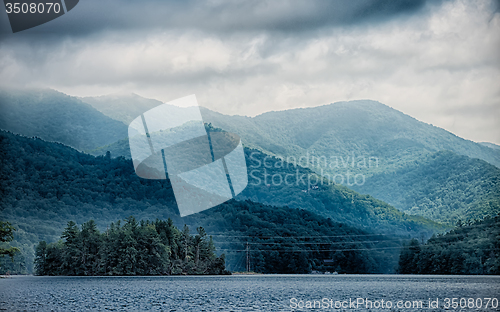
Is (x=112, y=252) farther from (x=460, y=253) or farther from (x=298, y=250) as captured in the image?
(x=460, y=253)

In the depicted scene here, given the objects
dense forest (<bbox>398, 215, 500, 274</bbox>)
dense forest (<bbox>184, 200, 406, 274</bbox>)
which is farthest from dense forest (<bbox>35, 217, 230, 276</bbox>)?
dense forest (<bbox>398, 215, 500, 274</bbox>)

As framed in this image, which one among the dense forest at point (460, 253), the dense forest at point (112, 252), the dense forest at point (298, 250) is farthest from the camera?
the dense forest at point (298, 250)

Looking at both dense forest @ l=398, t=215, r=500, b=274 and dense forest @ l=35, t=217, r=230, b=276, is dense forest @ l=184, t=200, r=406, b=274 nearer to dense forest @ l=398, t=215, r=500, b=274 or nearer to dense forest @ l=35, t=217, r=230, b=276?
dense forest @ l=398, t=215, r=500, b=274

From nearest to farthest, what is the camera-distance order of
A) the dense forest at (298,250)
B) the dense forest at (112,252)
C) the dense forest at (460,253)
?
the dense forest at (112,252) < the dense forest at (460,253) < the dense forest at (298,250)

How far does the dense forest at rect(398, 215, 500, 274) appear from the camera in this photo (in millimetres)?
134250

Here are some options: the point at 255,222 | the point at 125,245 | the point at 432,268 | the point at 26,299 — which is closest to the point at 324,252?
the point at 255,222

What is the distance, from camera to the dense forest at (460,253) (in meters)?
134

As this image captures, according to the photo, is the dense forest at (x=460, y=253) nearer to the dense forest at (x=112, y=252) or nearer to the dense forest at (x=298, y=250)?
the dense forest at (x=298, y=250)

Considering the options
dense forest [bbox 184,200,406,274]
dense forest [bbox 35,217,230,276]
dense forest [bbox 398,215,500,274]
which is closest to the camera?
dense forest [bbox 35,217,230,276]

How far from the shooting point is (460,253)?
140625 millimetres

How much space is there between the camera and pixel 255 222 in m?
200

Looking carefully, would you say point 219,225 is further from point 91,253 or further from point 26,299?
point 26,299

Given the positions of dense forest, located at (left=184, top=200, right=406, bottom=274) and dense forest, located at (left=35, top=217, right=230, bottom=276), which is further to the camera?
dense forest, located at (left=184, top=200, right=406, bottom=274)

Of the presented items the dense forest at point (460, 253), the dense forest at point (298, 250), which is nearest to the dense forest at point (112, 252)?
the dense forest at point (298, 250)
